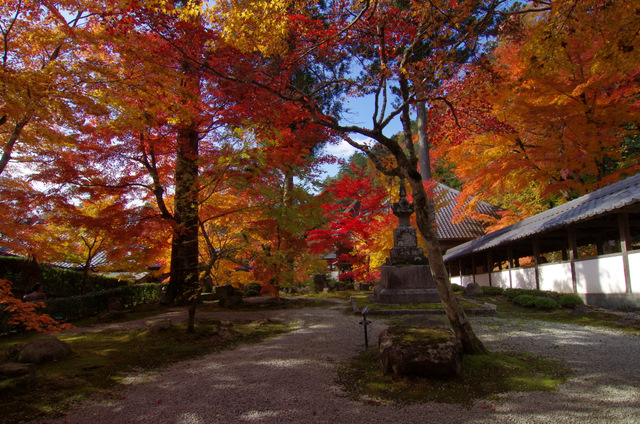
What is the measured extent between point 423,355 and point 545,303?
21.9 feet

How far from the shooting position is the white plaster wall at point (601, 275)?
7664 millimetres

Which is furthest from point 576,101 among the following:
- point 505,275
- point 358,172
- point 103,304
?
point 103,304

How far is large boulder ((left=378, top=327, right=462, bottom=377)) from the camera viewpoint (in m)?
3.61

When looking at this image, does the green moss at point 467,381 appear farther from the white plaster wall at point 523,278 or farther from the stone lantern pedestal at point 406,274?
the white plaster wall at point 523,278

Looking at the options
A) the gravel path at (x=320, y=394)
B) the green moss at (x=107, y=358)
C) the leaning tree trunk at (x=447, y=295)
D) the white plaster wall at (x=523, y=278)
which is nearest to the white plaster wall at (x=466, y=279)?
the white plaster wall at (x=523, y=278)

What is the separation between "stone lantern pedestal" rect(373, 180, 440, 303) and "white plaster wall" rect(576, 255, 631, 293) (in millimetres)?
3616

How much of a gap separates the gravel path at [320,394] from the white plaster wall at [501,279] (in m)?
8.45

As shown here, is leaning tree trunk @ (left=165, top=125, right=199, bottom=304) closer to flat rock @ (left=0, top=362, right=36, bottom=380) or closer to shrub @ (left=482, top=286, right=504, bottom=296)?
flat rock @ (left=0, top=362, right=36, bottom=380)

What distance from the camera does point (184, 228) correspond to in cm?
815

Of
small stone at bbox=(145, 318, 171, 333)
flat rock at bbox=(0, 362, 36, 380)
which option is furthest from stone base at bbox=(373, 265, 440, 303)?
flat rock at bbox=(0, 362, 36, 380)

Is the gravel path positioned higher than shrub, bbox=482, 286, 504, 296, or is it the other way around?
shrub, bbox=482, 286, 504, 296

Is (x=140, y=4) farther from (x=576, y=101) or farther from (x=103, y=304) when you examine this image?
(x=576, y=101)

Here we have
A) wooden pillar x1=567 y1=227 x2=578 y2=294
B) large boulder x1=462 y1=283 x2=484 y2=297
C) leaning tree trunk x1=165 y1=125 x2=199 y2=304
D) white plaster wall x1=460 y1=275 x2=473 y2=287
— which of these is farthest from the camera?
white plaster wall x1=460 y1=275 x2=473 y2=287

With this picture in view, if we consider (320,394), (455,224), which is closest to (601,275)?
(320,394)
